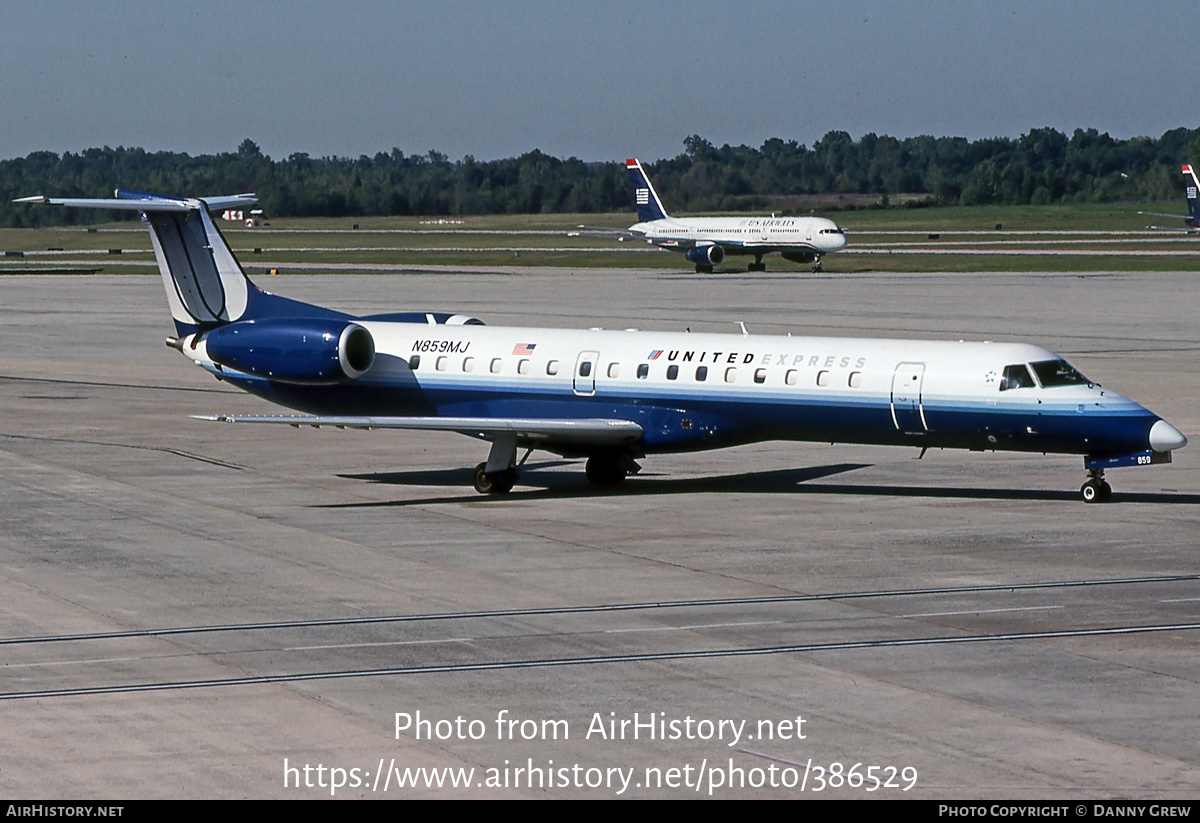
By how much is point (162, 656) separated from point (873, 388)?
1285cm

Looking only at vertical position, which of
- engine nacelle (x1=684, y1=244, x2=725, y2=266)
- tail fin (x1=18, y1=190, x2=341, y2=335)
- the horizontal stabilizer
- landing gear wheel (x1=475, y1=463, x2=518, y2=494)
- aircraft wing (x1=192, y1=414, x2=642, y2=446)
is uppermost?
the horizontal stabilizer

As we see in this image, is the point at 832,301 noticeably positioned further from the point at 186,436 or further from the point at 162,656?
the point at 162,656

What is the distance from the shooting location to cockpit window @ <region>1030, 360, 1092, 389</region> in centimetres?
2562

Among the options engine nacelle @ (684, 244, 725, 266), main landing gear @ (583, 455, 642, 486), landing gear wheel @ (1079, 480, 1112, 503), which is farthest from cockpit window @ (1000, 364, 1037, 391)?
engine nacelle @ (684, 244, 725, 266)

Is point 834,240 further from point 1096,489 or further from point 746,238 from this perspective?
point 1096,489

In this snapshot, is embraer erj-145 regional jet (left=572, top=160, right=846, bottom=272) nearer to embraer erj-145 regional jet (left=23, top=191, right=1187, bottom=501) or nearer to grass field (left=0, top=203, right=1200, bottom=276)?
grass field (left=0, top=203, right=1200, bottom=276)

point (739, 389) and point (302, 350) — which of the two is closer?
point (739, 389)

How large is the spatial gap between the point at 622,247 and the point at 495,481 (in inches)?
4718

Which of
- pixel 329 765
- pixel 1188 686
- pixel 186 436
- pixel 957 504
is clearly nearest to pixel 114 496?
pixel 186 436

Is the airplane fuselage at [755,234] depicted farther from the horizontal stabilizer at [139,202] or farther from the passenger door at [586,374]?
the passenger door at [586,374]

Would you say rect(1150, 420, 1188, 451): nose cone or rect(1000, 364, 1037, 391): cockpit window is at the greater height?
rect(1000, 364, 1037, 391): cockpit window

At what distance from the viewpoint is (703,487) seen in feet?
95.4

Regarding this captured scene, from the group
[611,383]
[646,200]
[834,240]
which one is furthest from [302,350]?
[646,200]

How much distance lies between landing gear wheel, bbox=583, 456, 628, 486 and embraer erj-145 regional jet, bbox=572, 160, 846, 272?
238 ft
